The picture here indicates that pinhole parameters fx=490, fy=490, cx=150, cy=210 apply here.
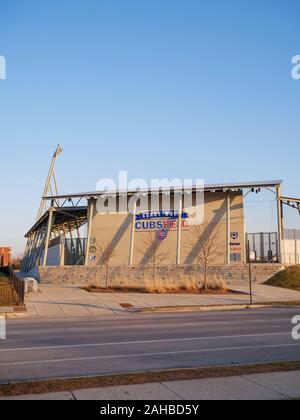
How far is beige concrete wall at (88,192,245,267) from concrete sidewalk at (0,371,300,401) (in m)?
31.8

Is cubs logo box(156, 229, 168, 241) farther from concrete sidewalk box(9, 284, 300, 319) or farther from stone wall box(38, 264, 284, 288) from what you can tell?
concrete sidewalk box(9, 284, 300, 319)

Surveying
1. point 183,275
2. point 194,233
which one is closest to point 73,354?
point 183,275

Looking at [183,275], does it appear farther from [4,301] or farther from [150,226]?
[4,301]

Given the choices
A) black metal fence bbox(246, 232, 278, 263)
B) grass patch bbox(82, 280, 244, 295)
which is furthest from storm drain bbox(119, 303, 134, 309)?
black metal fence bbox(246, 232, 278, 263)

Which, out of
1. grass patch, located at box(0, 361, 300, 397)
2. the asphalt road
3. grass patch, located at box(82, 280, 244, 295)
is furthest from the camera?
grass patch, located at box(82, 280, 244, 295)

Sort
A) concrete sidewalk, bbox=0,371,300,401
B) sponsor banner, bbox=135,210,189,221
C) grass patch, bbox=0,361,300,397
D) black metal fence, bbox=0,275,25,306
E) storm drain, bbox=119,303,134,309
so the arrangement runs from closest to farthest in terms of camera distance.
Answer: concrete sidewalk, bbox=0,371,300,401 → grass patch, bbox=0,361,300,397 → black metal fence, bbox=0,275,25,306 → storm drain, bbox=119,303,134,309 → sponsor banner, bbox=135,210,189,221

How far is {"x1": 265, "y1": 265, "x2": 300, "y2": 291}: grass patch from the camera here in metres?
33.3

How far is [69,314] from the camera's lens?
21.8m

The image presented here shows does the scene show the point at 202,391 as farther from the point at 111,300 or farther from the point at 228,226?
the point at 228,226

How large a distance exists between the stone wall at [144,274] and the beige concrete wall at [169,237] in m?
1.97

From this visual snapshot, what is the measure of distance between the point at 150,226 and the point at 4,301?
18971 millimetres

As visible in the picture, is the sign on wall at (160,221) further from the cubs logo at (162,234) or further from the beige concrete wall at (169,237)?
the beige concrete wall at (169,237)

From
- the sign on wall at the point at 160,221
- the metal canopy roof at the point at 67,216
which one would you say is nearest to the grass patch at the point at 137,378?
the sign on wall at the point at 160,221

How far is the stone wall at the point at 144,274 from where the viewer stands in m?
36.4
